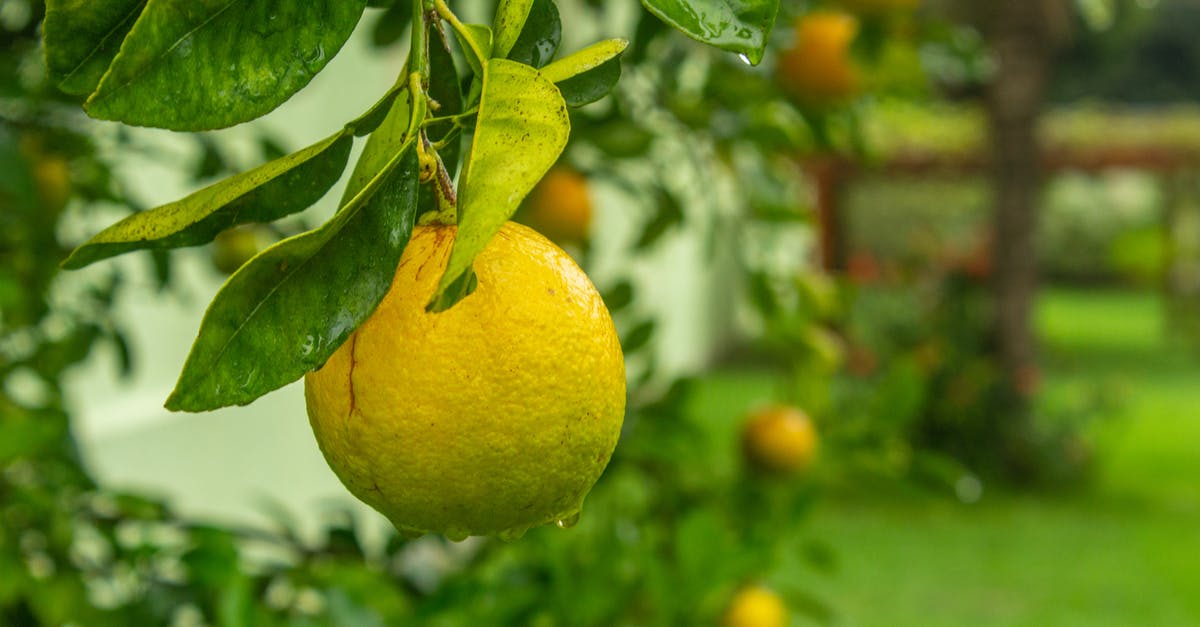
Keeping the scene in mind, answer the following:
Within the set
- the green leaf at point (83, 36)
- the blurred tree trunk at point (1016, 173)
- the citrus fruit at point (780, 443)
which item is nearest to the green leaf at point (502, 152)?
the green leaf at point (83, 36)

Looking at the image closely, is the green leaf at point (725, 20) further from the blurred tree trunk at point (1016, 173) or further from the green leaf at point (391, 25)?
the blurred tree trunk at point (1016, 173)

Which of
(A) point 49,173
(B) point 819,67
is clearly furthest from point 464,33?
(A) point 49,173

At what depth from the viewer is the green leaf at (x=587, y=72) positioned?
39cm

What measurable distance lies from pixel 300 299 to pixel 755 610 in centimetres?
98

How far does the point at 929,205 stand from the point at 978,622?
885cm

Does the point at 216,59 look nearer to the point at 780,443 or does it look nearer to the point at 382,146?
the point at 382,146

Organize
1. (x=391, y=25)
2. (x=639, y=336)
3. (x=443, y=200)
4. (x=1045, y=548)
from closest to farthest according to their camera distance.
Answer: (x=443, y=200) < (x=391, y=25) < (x=639, y=336) < (x=1045, y=548)

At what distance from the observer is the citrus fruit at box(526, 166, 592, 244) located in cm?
Answer: 125

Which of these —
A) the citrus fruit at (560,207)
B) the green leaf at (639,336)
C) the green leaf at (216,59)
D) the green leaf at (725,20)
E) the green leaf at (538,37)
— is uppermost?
the green leaf at (725,20)

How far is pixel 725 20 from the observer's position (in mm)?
377

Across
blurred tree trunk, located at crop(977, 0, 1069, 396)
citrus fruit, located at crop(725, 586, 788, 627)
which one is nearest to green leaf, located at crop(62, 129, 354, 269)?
citrus fruit, located at crop(725, 586, 788, 627)

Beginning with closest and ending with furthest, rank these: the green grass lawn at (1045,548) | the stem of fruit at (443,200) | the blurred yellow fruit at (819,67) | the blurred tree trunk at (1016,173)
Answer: the stem of fruit at (443,200), the blurred yellow fruit at (819,67), the green grass lawn at (1045,548), the blurred tree trunk at (1016,173)

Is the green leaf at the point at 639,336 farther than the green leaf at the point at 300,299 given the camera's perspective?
Yes

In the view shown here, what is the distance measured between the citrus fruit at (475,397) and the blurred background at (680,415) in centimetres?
51
